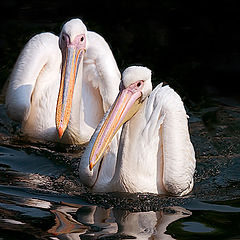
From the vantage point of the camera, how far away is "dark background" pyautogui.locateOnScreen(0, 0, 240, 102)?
28.8ft

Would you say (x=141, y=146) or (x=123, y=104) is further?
(x=141, y=146)

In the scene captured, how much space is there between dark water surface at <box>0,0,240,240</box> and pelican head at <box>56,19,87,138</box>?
0.67 m

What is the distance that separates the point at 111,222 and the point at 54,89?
96.9 inches

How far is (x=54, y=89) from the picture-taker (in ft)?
23.1

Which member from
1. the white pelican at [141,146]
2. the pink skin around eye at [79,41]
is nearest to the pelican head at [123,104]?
the white pelican at [141,146]

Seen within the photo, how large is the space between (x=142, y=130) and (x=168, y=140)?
0.23m

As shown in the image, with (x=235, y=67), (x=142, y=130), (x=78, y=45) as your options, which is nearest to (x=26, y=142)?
(x=78, y=45)

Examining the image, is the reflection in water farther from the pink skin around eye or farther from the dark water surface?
the pink skin around eye

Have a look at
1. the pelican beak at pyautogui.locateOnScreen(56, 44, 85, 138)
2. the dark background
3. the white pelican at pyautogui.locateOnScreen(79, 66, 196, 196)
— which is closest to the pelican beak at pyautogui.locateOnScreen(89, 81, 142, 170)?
the white pelican at pyautogui.locateOnScreen(79, 66, 196, 196)

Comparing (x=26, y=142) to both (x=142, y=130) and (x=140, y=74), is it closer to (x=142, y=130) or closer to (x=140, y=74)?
(x=142, y=130)

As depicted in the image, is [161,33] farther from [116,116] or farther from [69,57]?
[116,116]

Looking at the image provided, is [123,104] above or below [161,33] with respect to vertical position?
below

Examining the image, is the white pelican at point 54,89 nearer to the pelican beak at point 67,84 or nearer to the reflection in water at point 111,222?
the pelican beak at point 67,84

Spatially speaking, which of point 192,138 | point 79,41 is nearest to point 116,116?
point 79,41
